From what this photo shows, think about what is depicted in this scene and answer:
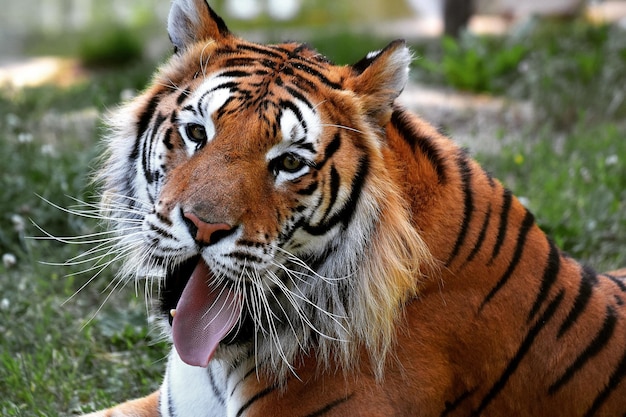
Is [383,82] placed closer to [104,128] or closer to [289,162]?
[289,162]

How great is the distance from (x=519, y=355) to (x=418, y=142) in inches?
25.4

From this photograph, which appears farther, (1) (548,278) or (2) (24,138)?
(2) (24,138)

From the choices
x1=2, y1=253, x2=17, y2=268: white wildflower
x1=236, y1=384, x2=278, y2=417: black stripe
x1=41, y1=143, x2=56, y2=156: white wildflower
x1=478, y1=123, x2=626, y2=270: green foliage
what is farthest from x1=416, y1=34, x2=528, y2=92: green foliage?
x1=236, y1=384, x2=278, y2=417: black stripe

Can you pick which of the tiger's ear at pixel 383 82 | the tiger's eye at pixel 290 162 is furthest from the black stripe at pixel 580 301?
the tiger's eye at pixel 290 162

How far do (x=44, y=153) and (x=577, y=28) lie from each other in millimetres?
5581

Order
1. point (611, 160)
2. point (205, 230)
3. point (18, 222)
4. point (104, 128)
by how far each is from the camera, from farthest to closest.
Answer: point (611, 160) < point (18, 222) < point (104, 128) < point (205, 230)

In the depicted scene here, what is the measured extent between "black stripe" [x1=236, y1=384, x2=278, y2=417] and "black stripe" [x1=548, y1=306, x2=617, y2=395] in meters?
0.76

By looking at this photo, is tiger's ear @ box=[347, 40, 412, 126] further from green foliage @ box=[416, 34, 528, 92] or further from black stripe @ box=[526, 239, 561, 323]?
green foliage @ box=[416, 34, 528, 92]

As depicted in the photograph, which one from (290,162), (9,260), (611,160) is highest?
(290,162)

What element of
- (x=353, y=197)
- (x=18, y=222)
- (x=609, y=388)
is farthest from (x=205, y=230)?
(x=18, y=222)

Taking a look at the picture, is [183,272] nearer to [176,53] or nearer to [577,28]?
[176,53]

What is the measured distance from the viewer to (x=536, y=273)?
2318 mm

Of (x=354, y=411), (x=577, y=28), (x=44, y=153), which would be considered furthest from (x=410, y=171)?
(x=577, y=28)

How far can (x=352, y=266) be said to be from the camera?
2236 mm
